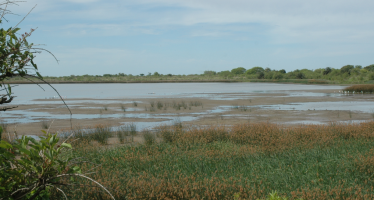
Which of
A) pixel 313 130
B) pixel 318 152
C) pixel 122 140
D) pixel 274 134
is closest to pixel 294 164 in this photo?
pixel 318 152

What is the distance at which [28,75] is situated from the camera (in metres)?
3.26

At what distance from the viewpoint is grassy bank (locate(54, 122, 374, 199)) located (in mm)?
5555

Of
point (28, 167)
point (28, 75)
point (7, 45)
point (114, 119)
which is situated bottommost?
point (114, 119)

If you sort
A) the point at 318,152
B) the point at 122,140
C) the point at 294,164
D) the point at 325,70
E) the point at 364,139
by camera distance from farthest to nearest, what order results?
the point at 325,70 → the point at 122,140 → the point at 364,139 → the point at 318,152 → the point at 294,164

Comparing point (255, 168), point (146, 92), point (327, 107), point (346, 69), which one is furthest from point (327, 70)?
point (255, 168)

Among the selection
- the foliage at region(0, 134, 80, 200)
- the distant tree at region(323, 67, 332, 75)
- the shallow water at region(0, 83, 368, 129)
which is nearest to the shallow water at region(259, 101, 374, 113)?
the shallow water at region(0, 83, 368, 129)

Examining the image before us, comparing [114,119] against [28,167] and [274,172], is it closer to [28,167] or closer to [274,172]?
[274,172]

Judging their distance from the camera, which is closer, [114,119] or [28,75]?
[28,75]

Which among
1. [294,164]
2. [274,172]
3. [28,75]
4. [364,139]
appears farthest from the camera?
[364,139]

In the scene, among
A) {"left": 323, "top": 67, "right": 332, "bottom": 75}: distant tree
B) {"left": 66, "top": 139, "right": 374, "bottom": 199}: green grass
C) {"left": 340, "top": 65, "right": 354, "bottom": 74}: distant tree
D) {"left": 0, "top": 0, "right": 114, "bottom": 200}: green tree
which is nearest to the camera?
{"left": 0, "top": 0, "right": 114, "bottom": 200}: green tree

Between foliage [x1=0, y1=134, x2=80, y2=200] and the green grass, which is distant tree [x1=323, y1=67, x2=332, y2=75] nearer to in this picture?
the green grass

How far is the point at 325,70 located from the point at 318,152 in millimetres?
119939

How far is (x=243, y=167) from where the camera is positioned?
757cm

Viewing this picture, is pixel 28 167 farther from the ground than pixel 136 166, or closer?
farther from the ground
